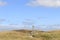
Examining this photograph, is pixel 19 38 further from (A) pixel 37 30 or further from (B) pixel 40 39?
(A) pixel 37 30

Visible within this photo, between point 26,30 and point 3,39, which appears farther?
point 26,30

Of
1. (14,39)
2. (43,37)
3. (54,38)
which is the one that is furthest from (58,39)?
(14,39)

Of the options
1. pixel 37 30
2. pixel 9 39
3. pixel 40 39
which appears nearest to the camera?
pixel 9 39

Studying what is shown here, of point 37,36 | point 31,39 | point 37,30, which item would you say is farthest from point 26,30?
point 31,39

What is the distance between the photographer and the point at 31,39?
107ft

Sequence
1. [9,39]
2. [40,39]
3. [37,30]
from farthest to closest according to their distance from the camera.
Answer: [37,30], [40,39], [9,39]

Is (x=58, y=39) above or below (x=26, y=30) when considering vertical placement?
below

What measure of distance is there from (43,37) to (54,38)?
2.98 meters

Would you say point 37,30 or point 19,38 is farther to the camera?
point 37,30

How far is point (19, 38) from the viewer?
109ft

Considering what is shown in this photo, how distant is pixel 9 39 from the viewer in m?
31.2

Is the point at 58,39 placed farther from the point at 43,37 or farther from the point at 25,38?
the point at 25,38

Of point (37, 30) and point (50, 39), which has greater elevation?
point (37, 30)

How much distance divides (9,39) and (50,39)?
8.09 m
